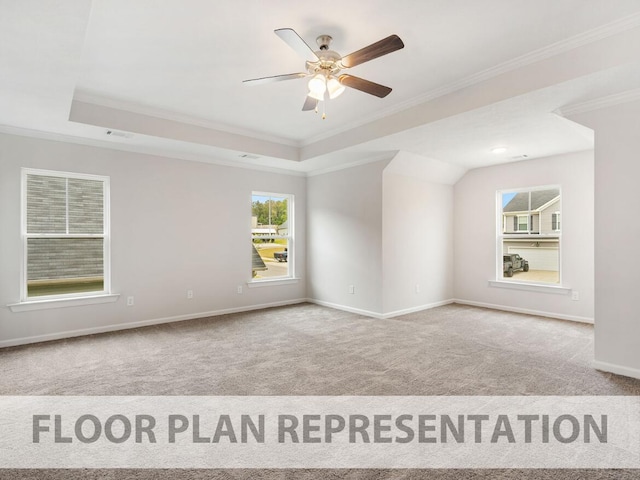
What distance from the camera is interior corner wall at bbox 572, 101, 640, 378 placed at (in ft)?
10.2

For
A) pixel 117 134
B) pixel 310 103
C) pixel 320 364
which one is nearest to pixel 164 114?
pixel 117 134

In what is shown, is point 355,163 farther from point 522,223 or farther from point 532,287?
point 532,287

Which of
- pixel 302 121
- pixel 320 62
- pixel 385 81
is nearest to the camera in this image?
pixel 320 62

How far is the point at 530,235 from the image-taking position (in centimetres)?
581

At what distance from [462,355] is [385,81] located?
298 cm

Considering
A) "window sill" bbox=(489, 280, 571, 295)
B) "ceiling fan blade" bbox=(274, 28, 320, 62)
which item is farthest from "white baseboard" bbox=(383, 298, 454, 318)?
"ceiling fan blade" bbox=(274, 28, 320, 62)

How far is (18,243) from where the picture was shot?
413cm

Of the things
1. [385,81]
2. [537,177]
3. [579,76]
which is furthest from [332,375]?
[537,177]

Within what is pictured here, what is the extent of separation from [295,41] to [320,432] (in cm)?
259

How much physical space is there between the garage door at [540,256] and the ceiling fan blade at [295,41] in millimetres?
5085

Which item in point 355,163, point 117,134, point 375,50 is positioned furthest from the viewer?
point 355,163

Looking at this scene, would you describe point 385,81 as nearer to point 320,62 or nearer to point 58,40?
point 320,62

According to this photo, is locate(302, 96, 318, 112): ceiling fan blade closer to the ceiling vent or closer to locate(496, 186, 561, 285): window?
the ceiling vent

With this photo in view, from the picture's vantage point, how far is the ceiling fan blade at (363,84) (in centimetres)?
285
